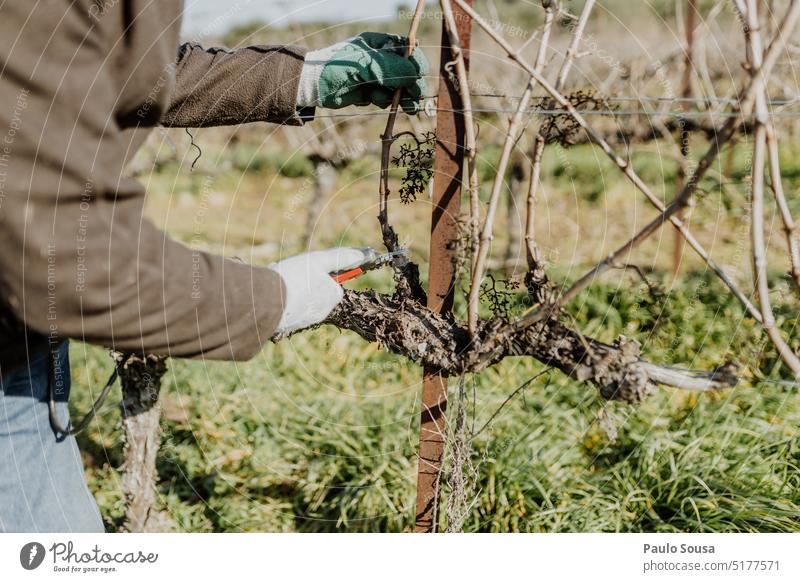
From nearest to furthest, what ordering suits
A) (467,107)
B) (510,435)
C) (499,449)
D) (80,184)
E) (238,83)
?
(80,184) < (467,107) < (238,83) < (499,449) < (510,435)

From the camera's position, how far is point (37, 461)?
68.7 inches

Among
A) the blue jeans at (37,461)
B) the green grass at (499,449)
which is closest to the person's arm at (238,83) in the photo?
the blue jeans at (37,461)

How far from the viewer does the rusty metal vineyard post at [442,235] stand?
171 cm

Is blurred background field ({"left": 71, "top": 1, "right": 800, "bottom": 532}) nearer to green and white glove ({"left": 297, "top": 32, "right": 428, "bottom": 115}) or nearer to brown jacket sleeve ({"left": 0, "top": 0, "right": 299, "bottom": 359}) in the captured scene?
green and white glove ({"left": 297, "top": 32, "right": 428, "bottom": 115})

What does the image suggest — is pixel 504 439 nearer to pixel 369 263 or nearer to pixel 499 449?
pixel 499 449

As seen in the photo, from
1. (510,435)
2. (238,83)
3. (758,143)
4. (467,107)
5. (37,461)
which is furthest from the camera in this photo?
(510,435)

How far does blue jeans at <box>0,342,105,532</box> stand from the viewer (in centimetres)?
167

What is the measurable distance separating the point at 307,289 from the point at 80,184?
1.86 ft

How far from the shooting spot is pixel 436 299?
72.6 inches

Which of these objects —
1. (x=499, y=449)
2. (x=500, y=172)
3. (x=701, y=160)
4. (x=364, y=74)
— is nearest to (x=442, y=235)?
(x=500, y=172)

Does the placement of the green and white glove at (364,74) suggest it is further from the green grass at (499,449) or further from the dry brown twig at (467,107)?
the green grass at (499,449)

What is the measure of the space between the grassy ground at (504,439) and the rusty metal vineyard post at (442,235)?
0.48ft
